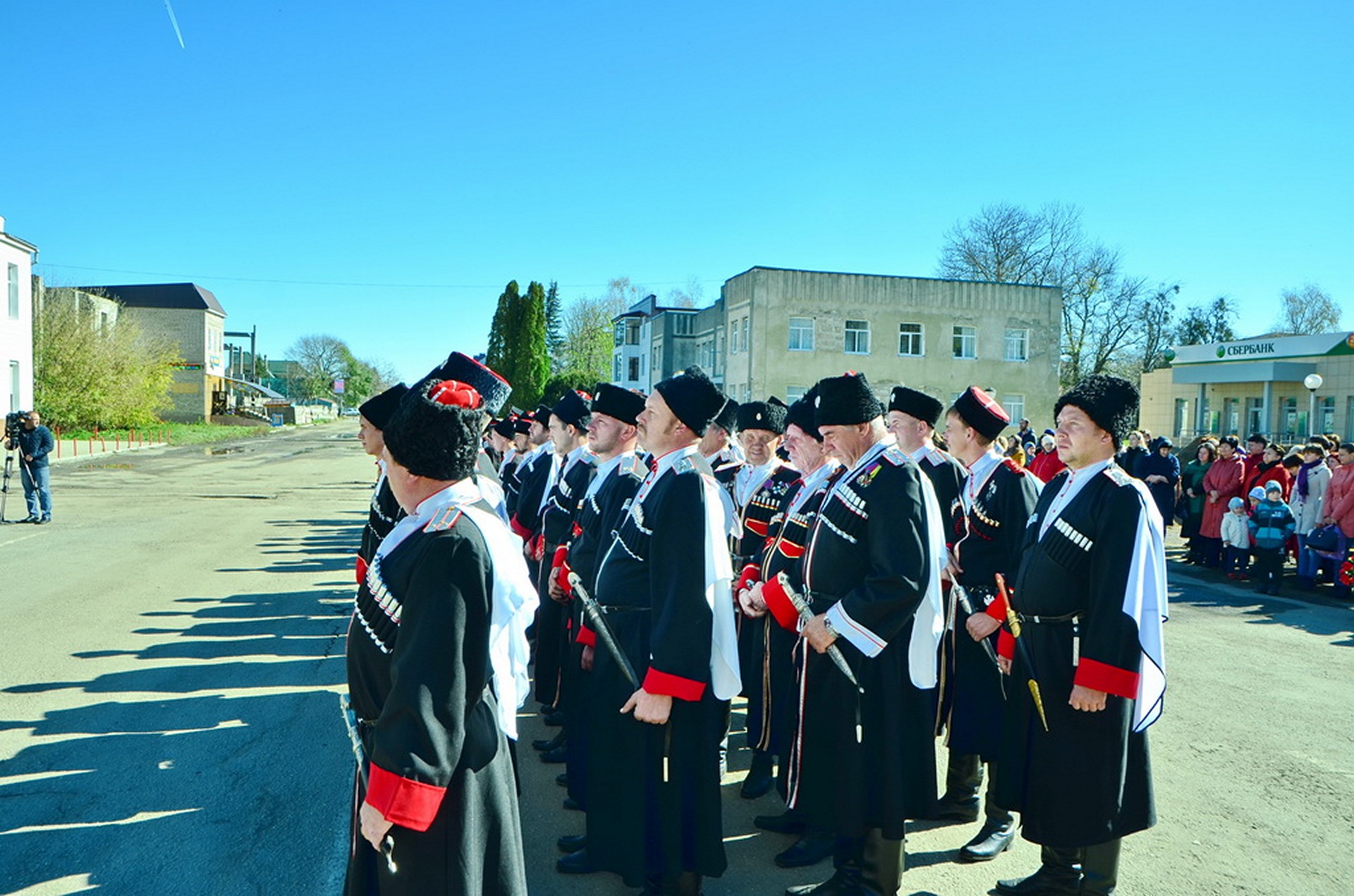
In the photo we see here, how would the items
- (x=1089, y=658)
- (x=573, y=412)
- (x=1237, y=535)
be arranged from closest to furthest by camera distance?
(x=1089, y=658) → (x=573, y=412) → (x=1237, y=535)

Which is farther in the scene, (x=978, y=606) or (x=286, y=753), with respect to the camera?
(x=286, y=753)

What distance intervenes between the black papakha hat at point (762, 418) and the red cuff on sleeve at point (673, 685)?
3517mm

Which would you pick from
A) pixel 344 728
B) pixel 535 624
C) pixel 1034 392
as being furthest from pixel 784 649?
pixel 1034 392

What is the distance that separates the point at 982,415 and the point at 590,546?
7.27 feet

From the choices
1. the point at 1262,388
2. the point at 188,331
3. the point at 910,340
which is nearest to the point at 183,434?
the point at 188,331

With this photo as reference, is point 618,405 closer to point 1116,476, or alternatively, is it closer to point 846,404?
point 846,404

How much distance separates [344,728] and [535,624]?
1.38 m

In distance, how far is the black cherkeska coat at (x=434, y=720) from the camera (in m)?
2.24

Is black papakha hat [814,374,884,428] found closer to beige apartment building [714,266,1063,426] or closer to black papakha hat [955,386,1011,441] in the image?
black papakha hat [955,386,1011,441]

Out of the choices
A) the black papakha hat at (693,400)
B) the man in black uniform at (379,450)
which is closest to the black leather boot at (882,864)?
the black papakha hat at (693,400)

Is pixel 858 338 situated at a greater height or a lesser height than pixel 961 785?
greater

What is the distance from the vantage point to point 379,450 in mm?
4383

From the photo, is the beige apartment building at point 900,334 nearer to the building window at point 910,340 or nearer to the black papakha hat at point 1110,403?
the building window at point 910,340

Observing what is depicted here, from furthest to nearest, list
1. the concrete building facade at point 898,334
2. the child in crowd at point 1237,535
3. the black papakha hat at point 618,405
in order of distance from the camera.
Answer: the concrete building facade at point 898,334 → the child in crowd at point 1237,535 → the black papakha hat at point 618,405
